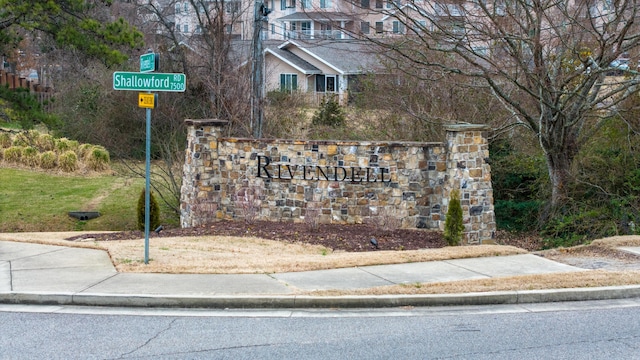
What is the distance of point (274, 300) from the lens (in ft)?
28.7

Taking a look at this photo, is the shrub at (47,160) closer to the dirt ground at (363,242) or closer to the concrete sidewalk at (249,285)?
the dirt ground at (363,242)

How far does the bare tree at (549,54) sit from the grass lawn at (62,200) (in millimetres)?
9426

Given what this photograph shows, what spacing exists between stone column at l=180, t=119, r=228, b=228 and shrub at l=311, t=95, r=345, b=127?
321 inches

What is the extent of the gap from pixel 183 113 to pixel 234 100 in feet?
10.0

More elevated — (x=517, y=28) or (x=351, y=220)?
(x=517, y=28)

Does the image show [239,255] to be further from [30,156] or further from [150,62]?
[30,156]

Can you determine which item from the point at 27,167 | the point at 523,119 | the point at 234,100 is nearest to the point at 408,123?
the point at 523,119

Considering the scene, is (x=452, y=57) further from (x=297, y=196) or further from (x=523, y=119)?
(x=297, y=196)

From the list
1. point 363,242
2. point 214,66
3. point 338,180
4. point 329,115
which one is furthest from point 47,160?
point 363,242

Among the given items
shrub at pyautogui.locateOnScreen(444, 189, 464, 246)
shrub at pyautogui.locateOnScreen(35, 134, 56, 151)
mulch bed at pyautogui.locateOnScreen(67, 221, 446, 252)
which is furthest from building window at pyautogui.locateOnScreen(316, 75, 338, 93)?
shrub at pyautogui.locateOnScreen(444, 189, 464, 246)

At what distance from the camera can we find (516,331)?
7773mm

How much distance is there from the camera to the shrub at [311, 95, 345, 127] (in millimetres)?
24078

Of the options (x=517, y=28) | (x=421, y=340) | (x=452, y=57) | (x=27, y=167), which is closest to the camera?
(x=421, y=340)

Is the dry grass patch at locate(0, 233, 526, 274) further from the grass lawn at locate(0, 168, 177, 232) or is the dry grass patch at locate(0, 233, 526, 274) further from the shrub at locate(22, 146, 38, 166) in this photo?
the shrub at locate(22, 146, 38, 166)
